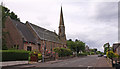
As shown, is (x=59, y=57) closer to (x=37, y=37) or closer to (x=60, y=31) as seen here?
(x=37, y=37)

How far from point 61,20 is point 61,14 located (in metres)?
3.97

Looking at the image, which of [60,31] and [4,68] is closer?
[4,68]

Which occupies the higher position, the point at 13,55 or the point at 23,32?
the point at 23,32

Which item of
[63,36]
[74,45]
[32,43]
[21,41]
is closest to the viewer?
[21,41]

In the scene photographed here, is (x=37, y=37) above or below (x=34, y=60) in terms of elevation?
above

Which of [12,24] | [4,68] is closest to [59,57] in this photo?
[12,24]

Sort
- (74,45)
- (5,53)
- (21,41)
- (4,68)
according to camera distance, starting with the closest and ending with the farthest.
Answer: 1. (4,68)
2. (5,53)
3. (21,41)
4. (74,45)

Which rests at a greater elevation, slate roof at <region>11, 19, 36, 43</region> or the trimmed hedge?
slate roof at <region>11, 19, 36, 43</region>

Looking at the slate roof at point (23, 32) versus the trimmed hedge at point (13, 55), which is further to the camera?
the slate roof at point (23, 32)

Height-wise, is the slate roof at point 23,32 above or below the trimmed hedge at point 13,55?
above

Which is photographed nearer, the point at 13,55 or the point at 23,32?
the point at 13,55

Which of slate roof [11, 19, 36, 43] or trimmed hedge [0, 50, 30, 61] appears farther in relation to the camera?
slate roof [11, 19, 36, 43]

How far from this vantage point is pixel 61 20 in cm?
7512

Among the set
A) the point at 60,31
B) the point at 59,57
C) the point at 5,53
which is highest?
the point at 60,31
